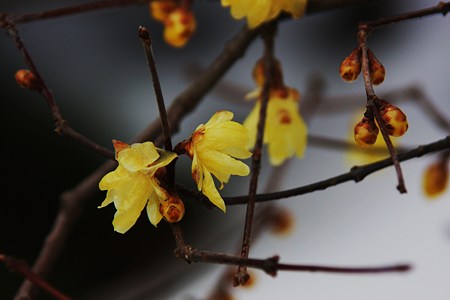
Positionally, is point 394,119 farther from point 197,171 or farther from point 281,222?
point 281,222

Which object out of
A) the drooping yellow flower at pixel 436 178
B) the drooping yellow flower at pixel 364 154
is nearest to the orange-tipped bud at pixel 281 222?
the drooping yellow flower at pixel 364 154

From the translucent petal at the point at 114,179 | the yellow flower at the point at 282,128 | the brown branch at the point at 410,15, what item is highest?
the yellow flower at the point at 282,128

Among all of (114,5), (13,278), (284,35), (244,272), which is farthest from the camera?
(284,35)

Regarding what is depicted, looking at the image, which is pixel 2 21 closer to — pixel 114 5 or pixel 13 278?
pixel 114 5

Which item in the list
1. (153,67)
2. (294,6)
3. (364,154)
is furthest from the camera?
(364,154)

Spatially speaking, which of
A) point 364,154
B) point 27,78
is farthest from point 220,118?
point 364,154

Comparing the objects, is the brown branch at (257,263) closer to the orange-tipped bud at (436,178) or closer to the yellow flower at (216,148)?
the yellow flower at (216,148)

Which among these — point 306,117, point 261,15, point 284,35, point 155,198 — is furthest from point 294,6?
point 284,35
